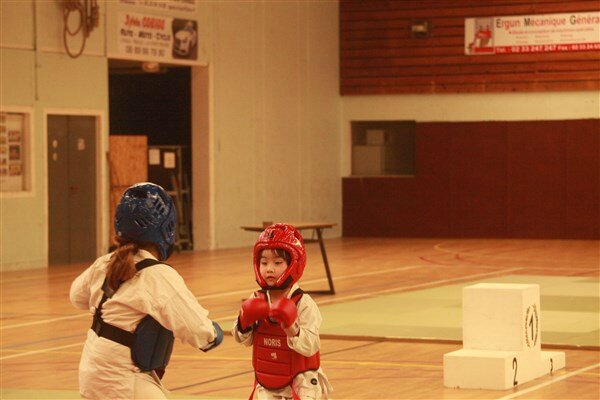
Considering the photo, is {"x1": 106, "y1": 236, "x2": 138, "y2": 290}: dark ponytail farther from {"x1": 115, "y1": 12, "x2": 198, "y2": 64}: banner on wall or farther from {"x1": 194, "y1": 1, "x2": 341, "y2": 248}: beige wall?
{"x1": 194, "y1": 1, "x2": 341, "y2": 248}: beige wall

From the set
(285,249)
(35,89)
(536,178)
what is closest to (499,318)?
(285,249)

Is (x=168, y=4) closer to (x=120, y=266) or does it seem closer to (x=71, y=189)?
(x=71, y=189)

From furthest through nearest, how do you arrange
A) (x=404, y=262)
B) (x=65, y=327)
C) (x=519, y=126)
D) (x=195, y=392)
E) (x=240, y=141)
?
1. (x=519, y=126)
2. (x=240, y=141)
3. (x=404, y=262)
4. (x=65, y=327)
5. (x=195, y=392)

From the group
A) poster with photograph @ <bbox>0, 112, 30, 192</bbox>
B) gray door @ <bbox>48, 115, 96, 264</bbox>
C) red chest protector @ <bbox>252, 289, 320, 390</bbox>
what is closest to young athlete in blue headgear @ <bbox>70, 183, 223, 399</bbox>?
red chest protector @ <bbox>252, 289, 320, 390</bbox>

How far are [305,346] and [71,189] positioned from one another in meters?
16.8

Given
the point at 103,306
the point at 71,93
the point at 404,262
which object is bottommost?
the point at 404,262

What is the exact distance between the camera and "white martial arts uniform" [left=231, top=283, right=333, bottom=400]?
575 centimetres

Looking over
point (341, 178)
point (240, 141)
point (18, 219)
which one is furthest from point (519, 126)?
point (18, 219)

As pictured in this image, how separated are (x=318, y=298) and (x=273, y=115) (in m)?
11.6

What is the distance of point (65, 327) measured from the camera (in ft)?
44.2

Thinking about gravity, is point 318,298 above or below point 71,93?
below

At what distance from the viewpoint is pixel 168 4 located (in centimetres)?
2380

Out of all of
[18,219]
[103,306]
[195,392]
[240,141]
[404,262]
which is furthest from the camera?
[240,141]

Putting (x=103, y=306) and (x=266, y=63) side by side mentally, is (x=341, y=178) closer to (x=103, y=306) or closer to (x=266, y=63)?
(x=266, y=63)
